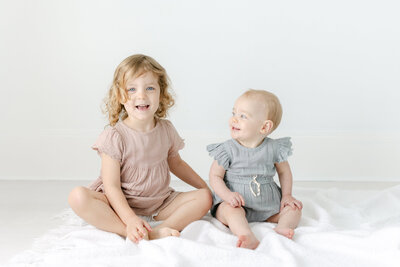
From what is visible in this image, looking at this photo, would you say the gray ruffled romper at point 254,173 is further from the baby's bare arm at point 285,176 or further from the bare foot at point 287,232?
the bare foot at point 287,232

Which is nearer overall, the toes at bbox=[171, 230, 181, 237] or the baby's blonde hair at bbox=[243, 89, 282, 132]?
the toes at bbox=[171, 230, 181, 237]

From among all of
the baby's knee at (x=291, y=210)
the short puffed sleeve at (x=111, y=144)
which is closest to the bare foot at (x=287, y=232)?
the baby's knee at (x=291, y=210)

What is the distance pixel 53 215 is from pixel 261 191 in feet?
2.36

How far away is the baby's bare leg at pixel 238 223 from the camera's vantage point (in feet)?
4.79

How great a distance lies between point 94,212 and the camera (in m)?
1.56

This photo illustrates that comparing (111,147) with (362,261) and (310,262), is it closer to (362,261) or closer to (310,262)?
(310,262)

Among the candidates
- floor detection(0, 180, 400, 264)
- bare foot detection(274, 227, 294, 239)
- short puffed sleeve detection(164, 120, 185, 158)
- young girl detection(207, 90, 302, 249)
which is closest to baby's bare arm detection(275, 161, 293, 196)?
young girl detection(207, 90, 302, 249)

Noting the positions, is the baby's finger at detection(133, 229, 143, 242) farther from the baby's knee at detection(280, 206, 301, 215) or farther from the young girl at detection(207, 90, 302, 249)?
the baby's knee at detection(280, 206, 301, 215)

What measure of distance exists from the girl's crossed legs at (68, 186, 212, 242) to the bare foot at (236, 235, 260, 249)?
18 cm

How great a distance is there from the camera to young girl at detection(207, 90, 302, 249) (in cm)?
167

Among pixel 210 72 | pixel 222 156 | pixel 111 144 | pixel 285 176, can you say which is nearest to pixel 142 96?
pixel 111 144

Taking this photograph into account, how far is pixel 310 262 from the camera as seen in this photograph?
133cm

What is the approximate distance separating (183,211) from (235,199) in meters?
0.16

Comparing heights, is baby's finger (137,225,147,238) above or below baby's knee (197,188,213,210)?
below
